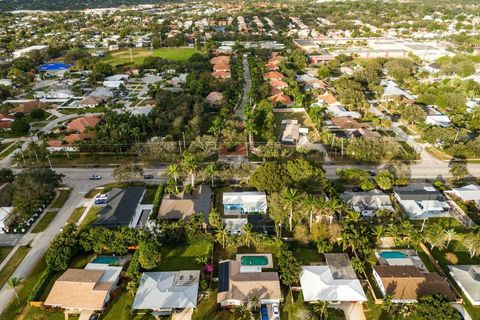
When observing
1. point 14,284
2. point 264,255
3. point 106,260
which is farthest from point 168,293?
point 14,284

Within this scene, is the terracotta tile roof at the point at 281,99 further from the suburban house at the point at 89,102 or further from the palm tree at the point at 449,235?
the palm tree at the point at 449,235

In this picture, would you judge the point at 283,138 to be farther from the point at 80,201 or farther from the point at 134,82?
the point at 134,82

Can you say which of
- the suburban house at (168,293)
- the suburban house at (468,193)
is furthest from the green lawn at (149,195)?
the suburban house at (468,193)

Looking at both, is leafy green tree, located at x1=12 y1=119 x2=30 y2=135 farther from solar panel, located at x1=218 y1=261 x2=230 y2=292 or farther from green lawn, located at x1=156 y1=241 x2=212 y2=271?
solar panel, located at x1=218 y1=261 x2=230 y2=292

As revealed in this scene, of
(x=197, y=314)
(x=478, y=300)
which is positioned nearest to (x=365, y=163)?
(x=478, y=300)

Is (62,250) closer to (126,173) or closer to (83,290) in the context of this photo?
(83,290)

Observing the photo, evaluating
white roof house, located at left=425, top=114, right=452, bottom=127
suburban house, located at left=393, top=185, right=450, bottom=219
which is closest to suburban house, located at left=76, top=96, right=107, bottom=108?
suburban house, located at left=393, top=185, right=450, bottom=219
